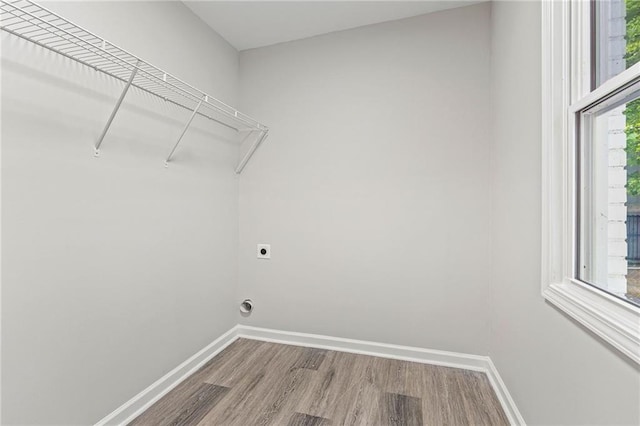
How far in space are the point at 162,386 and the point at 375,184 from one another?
1840 millimetres

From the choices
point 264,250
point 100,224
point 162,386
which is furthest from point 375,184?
point 162,386

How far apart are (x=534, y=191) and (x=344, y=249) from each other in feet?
4.14

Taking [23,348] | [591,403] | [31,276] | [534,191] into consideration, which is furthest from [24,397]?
[534,191]

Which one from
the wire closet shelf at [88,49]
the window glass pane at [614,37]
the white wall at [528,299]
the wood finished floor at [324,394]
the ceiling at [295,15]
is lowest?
the wood finished floor at [324,394]

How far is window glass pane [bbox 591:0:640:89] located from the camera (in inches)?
33.6

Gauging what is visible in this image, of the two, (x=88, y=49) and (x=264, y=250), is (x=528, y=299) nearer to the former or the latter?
(x=264, y=250)

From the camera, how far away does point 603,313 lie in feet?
2.76

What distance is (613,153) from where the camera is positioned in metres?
0.96

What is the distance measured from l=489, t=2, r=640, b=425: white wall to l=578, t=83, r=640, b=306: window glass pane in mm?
191

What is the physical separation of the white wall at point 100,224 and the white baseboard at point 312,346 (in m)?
0.05

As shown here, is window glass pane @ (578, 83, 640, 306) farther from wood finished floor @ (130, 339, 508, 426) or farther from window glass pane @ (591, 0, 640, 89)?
wood finished floor @ (130, 339, 508, 426)

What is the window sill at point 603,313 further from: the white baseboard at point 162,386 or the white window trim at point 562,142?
the white baseboard at point 162,386

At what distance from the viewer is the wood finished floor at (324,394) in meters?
1.56

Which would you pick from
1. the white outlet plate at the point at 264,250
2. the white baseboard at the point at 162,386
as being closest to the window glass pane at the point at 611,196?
the white outlet plate at the point at 264,250
